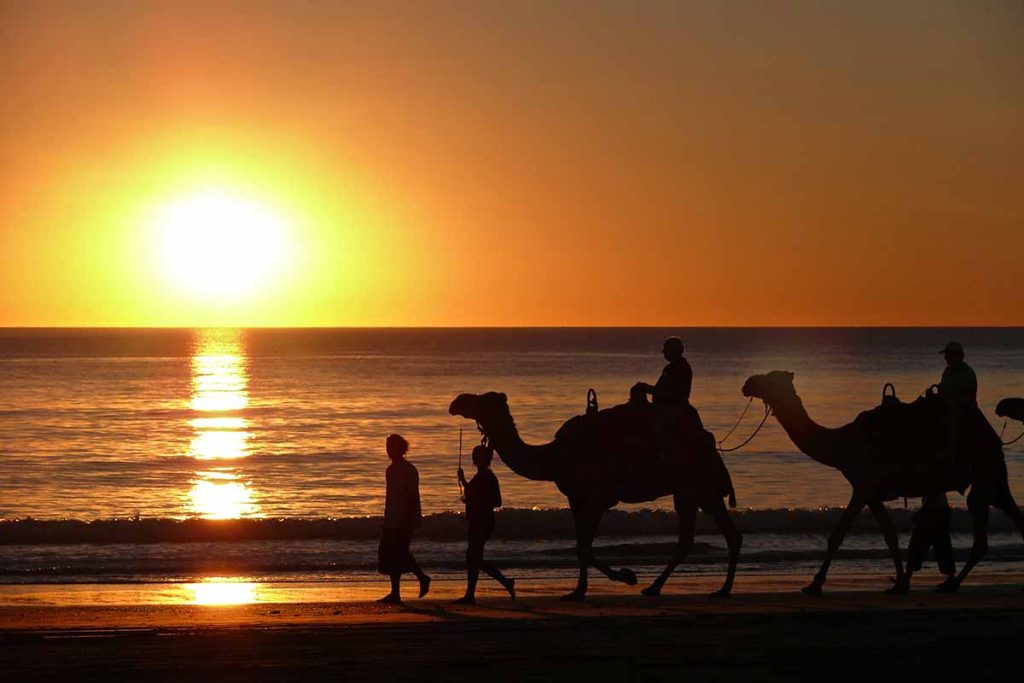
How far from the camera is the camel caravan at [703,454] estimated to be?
1556cm

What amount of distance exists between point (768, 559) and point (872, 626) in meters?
9.69

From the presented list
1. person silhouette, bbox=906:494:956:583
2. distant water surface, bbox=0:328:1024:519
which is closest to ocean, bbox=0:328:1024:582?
distant water surface, bbox=0:328:1024:519

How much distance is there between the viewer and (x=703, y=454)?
1569 cm

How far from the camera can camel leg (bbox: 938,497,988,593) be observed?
15938 millimetres

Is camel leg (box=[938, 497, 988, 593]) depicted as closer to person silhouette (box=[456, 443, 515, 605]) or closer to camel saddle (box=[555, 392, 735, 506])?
camel saddle (box=[555, 392, 735, 506])

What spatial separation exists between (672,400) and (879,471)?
237 cm

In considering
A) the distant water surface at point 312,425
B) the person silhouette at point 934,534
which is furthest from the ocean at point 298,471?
the person silhouette at point 934,534

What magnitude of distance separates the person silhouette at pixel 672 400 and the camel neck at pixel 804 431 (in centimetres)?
110

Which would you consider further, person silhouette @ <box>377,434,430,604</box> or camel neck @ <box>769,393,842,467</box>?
camel neck @ <box>769,393,842,467</box>

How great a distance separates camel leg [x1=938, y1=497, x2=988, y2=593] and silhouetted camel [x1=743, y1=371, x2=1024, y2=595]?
0.05 feet

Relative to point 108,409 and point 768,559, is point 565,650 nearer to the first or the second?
point 768,559

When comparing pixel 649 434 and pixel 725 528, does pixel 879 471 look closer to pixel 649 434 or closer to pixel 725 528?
pixel 725 528

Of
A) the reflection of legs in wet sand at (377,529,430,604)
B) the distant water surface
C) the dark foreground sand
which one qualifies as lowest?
the distant water surface

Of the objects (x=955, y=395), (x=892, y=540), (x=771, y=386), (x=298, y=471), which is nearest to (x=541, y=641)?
(x=771, y=386)
